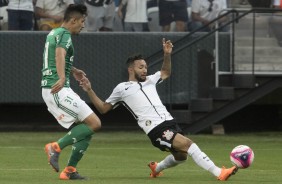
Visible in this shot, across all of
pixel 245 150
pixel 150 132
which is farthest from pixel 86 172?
pixel 245 150

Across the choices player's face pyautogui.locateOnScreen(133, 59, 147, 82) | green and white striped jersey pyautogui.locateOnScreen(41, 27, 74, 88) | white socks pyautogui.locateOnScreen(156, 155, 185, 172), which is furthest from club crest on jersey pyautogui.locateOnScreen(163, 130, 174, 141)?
green and white striped jersey pyautogui.locateOnScreen(41, 27, 74, 88)

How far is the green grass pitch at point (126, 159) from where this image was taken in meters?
13.7

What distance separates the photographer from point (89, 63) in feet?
77.9

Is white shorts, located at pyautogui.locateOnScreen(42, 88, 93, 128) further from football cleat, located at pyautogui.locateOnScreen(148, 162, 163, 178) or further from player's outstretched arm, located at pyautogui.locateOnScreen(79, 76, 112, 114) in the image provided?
football cleat, located at pyautogui.locateOnScreen(148, 162, 163, 178)

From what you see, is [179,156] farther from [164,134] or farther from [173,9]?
[173,9]

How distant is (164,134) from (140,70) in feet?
3.15

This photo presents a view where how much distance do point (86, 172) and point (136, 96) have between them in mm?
1663

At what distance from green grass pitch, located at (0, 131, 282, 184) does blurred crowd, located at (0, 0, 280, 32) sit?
2.48 metres

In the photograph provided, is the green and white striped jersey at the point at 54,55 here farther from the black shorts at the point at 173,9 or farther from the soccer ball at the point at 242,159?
the black shorts at the point at 173,9

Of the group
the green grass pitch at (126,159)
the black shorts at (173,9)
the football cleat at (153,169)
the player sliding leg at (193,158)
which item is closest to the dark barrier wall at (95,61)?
the black shorts at (173,9)

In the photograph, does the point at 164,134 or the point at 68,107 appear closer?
the point at 68,107

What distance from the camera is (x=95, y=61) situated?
23750 millimetres

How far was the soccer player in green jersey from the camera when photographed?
13188 mm

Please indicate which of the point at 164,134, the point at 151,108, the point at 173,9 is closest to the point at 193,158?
the point at 164,134
